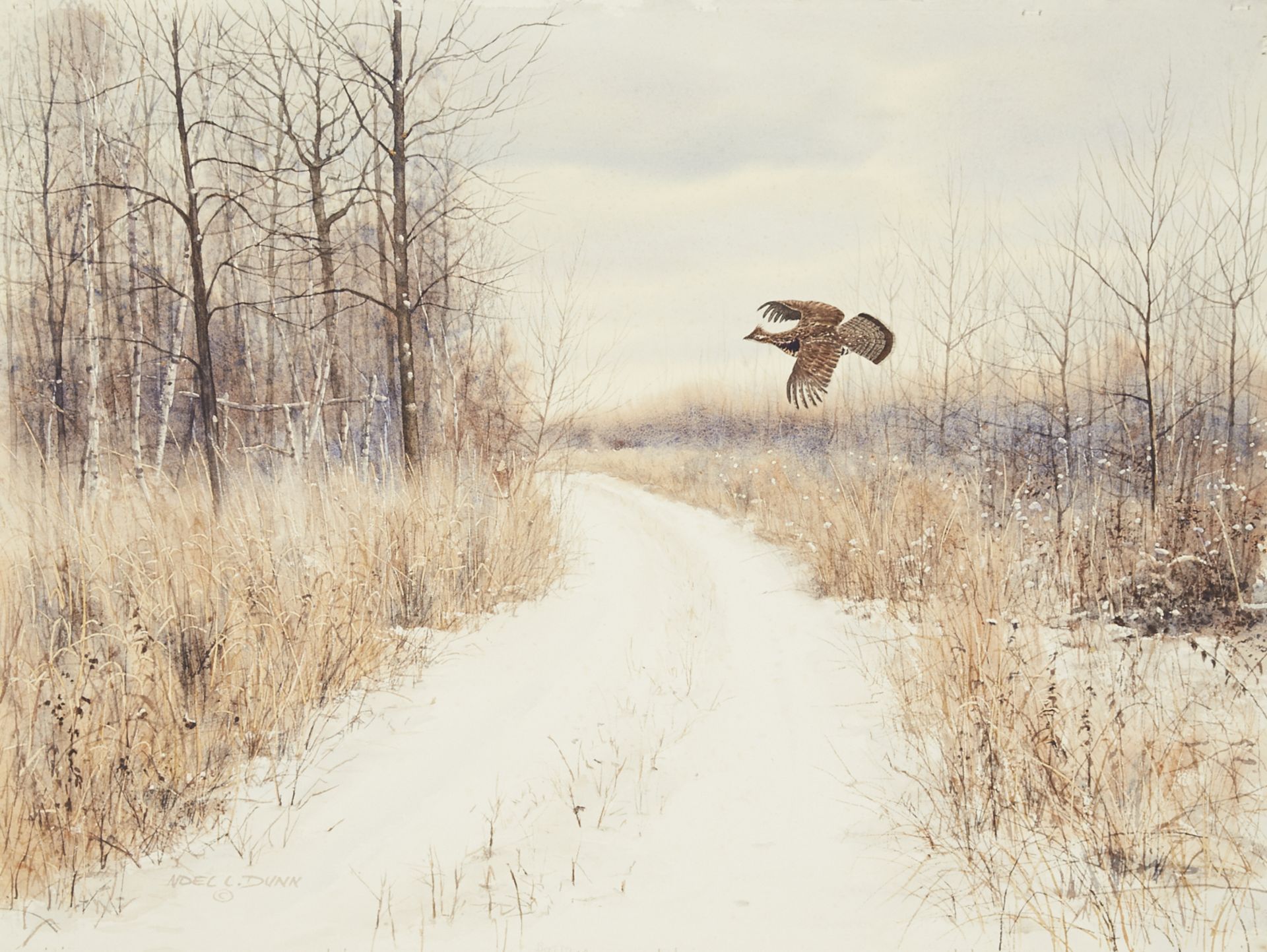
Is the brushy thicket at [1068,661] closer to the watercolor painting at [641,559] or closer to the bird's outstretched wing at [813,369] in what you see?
the watercolor painting at [641,559]

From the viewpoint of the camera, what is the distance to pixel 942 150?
3572 mm

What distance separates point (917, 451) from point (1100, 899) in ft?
10.8

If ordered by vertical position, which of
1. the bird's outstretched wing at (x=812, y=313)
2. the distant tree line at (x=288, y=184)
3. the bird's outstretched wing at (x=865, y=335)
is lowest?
the bird's outstretched wing at (x=865, y=335)

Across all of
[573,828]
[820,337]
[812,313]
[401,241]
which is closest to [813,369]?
[820,337]

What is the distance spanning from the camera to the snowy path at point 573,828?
1784mm

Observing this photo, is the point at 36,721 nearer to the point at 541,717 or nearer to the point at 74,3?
the point at 541,717

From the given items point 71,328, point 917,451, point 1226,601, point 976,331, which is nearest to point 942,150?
point 976,331

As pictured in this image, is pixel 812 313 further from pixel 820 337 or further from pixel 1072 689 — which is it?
pixel 1072 689

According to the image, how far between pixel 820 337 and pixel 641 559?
8.72 ft

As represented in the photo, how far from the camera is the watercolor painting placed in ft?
6.32

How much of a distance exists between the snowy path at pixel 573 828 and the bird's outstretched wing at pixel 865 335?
5.18 feet

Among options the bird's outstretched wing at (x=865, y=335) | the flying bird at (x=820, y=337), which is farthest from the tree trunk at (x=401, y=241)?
the bird's outstretched wing at (x=865, y=335)

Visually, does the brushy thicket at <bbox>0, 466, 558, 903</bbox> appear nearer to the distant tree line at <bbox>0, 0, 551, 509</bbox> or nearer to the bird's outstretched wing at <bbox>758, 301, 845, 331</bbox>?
the distant tree line at <bbox>0, 0, 551, 509</bbox>

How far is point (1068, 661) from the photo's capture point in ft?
10.3
